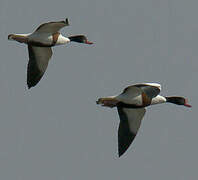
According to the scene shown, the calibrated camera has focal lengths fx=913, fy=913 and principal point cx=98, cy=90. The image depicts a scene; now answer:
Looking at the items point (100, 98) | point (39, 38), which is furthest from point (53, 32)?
point (100, 98)

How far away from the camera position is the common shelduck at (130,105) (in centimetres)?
3164

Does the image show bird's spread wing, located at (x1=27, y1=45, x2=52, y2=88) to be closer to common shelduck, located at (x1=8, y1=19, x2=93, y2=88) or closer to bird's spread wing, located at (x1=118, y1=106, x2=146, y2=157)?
common shelduck, located at (x1=8, y1=19, x2=93, y2=88)

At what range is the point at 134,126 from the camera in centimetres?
3250

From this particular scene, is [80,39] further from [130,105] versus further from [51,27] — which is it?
[130,105]

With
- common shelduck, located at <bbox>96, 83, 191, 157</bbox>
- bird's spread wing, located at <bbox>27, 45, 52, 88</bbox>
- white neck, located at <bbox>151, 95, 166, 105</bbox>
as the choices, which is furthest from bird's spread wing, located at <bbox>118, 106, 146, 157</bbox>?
bird's spread wing, located at <bbox>27, 45, 52, 88</bbox>

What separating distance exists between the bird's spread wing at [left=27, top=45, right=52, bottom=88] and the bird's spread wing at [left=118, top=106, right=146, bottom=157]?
3.96 metres

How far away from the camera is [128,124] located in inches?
1278

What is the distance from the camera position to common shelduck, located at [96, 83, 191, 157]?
104 ft

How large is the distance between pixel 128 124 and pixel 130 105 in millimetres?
A: 796

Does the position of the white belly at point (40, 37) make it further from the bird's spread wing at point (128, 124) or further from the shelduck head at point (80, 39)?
the bird's spread wing at point (128, 124)

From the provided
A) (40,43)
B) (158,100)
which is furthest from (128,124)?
(40,43)

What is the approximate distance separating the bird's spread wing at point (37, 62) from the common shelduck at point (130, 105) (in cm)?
346

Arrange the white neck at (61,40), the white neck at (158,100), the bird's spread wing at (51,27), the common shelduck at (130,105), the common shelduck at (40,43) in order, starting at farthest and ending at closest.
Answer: the white neck at (61,40), the common shelduck at (40,43), the bird's spread wing at (51,27), the white neck at (158,100), the common shelduck at (130,105)

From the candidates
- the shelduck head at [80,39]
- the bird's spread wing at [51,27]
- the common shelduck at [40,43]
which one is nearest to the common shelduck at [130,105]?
the bird's spread wing at [51,27]
